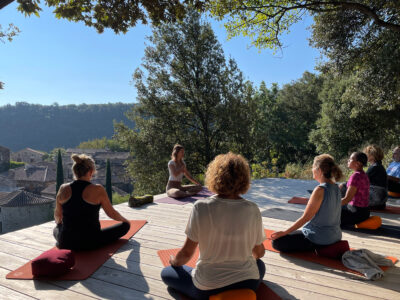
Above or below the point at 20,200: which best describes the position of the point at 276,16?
above

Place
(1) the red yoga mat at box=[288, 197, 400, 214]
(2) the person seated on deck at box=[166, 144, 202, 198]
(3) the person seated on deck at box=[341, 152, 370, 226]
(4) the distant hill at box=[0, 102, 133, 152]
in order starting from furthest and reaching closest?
(4) the distant hill at box=[0, 102, 133, 152] < (2) the person seated on deck at box=[166, 144, 202, 198] < (1) the red yoga mat at box=[288, 197, 400, 214] < (3) the person seated on deck at box=[341, 152, 370, 226]

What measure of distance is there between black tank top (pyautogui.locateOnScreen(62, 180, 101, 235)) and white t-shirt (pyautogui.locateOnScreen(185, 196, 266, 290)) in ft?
4.27

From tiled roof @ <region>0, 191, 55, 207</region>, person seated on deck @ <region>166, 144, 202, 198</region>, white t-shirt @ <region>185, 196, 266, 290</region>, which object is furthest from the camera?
tiled roof @ <region>0, 191, 55, 207</region>

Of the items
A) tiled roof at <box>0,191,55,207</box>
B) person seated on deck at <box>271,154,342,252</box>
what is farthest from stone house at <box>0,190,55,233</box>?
person seated on deck at <box>271,154,342,252</box>

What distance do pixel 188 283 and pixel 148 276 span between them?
1.76 feet

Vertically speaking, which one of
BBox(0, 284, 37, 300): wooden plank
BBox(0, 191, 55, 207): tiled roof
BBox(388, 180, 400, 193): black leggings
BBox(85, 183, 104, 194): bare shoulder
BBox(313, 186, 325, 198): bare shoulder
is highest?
BBox(313, 186, 325, 198): bare shoulder

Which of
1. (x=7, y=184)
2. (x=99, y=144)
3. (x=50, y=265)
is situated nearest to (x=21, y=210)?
(x=50, y=265)

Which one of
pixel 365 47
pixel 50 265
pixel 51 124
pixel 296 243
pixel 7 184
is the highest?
pixel 365 47

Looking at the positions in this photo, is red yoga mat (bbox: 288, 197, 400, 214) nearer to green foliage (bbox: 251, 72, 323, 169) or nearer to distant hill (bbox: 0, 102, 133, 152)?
green foliage (bbox: 251, 72, 323, 169)

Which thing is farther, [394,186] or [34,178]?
[34,178]

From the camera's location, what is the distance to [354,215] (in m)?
3.21

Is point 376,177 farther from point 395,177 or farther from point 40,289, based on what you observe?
point 40,289

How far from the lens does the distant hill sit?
85.9 metres

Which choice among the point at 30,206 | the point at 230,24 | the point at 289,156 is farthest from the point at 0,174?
the point at 230,24
